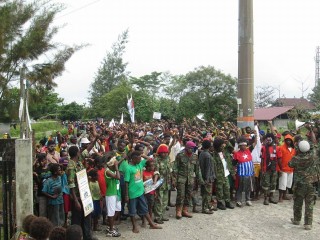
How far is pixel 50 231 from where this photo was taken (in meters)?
4.04

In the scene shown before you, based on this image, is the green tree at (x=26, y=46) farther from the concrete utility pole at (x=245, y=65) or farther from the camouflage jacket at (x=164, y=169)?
the concrete utility pole at (x=245, y=65)

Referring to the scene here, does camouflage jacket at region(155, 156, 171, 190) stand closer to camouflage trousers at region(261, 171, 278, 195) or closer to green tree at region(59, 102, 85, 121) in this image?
camouflage trousers at region(261, 171, 278, 195)

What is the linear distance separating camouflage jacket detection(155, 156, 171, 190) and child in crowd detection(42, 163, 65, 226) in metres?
2.37

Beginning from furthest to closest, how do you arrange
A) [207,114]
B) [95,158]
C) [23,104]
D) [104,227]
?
[207,114]
[104,227]
[95,158]
[23,104]

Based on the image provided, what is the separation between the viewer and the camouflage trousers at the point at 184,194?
8070 mm

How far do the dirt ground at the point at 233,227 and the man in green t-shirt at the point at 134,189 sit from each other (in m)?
0.39

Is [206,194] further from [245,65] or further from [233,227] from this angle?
[245,65]

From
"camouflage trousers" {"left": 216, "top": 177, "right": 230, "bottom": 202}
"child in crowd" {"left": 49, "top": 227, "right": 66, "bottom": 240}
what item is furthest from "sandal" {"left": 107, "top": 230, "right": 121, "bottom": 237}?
"child in crowd" {"left": 49, "top": 227, "right": 66, "bottom": 240}

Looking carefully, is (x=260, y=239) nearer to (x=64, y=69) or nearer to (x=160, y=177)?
(x=160, y=177)

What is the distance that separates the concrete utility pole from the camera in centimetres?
1304

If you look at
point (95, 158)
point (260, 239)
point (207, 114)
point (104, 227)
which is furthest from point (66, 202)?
point (207, 114)

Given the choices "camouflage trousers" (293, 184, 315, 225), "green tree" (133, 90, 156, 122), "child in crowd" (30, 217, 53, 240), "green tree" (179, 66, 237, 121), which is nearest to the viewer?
"child in crowd" (30, 217, 53, 240)

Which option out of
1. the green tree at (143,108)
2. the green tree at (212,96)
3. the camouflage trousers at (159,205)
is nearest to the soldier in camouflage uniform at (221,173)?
the camouflage trousers at (159,205)

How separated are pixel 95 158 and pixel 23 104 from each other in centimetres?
203
